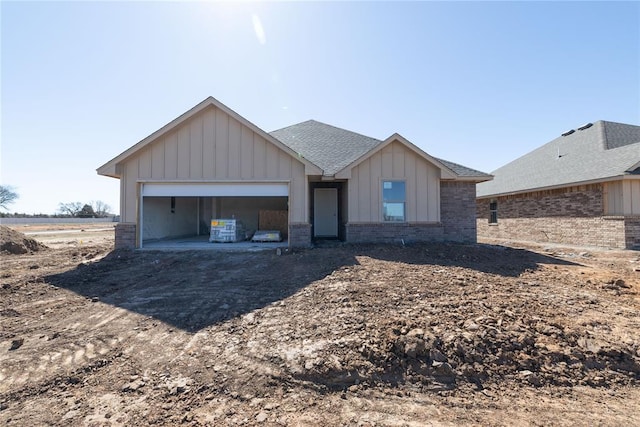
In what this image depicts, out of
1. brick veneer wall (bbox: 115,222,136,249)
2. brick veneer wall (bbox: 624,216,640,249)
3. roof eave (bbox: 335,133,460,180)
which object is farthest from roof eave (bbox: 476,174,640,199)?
brick veneer wall (bbox: 115,222,136,249)

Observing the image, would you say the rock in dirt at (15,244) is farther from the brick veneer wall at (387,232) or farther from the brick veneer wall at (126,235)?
the brick veneer wall at (387,232)

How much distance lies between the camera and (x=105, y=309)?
524cm

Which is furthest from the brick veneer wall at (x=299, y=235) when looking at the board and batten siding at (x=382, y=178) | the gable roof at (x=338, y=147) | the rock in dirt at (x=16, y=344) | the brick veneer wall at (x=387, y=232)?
the rock in dirt at (x=16, y=344)

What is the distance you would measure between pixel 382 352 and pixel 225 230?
34.1ft

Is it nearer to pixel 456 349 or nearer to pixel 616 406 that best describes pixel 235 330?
pixel 456 349

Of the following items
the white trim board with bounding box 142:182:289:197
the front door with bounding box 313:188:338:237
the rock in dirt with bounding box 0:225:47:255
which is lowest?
the rock in dirt with bounding box 0:225:47:255

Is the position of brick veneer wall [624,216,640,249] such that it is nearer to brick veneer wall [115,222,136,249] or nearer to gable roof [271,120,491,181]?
gable roof [271,120,491,181]

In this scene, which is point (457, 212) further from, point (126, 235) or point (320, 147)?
point (126, 235)

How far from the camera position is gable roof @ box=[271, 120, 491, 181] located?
11.3m

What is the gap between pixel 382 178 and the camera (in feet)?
37.9

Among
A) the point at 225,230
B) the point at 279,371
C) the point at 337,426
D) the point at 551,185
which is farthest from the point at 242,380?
the point at 551,185

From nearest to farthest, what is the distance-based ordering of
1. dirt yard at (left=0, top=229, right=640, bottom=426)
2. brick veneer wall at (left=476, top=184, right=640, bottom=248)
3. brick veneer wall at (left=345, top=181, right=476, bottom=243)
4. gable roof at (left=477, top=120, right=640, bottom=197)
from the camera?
dirt yard at (left=0, top=229, right=640, bottom=426), brick veneer wall at (left=476, top=184, right=640, bottom=248), brick veneer wall at (left=345, top=181, right=476, bottom=243), gable roof at (left=477, top=120, right=640, bottom=197)

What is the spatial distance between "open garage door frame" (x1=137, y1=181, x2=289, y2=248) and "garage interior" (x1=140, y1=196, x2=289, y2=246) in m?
2.32

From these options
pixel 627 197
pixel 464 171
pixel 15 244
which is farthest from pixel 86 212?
pixel 627 197
